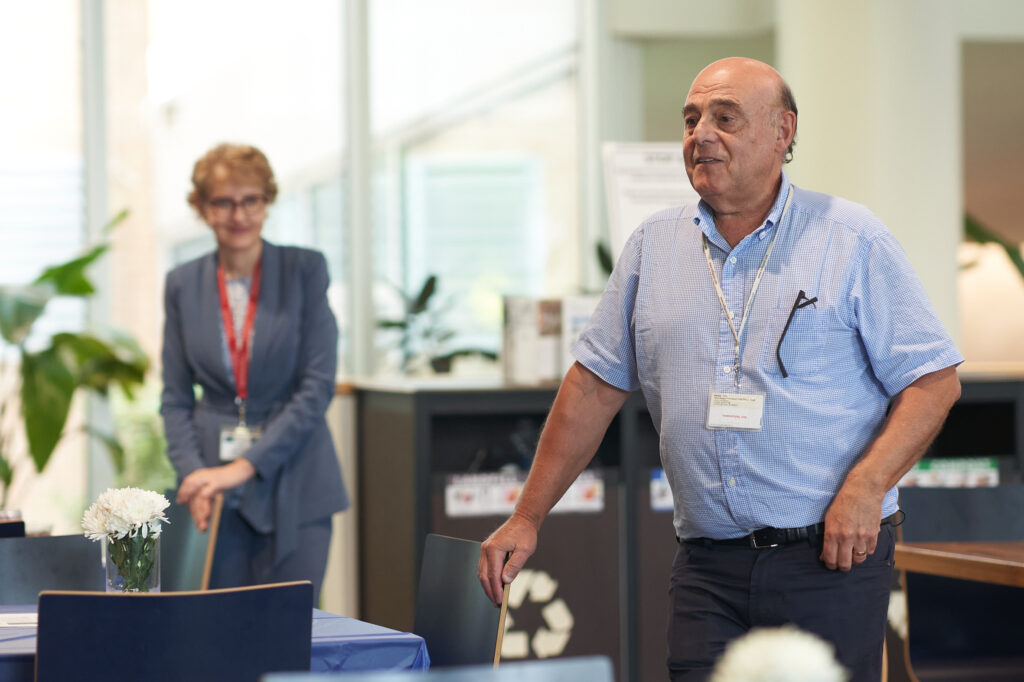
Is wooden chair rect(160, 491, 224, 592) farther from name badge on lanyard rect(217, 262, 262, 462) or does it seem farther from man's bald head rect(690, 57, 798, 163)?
man's bald head rect(690, 57, 798, 163)

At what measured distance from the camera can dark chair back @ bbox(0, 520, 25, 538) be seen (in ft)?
8.54

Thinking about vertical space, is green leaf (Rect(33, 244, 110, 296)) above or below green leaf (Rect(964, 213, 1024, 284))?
below

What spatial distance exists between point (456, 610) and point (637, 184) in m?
2.34

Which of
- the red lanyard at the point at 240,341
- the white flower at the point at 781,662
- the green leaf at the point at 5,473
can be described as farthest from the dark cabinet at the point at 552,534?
the white flower at the point at 781,662

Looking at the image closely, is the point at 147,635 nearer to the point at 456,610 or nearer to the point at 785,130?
the point at 456,610

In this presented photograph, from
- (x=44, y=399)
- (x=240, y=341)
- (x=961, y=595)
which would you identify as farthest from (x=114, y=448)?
(x=961, y=595)

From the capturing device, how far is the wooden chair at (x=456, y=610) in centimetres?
210

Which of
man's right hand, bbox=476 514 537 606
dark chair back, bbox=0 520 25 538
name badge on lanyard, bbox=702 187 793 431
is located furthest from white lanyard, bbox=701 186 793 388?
dark chair back, bbox=0 520 25 538

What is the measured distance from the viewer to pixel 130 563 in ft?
6.86

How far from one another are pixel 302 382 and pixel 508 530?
1199 mm

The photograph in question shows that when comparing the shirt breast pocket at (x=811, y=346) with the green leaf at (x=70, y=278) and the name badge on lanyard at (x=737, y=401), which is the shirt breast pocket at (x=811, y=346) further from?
the green leaf at (x=70, y=278)

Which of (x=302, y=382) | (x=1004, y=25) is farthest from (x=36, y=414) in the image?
(x=1004, y=25)

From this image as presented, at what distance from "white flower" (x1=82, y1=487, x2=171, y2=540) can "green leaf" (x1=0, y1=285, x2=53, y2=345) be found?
8.18 ft

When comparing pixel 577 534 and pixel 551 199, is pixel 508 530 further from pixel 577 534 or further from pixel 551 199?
pixel 551 199
